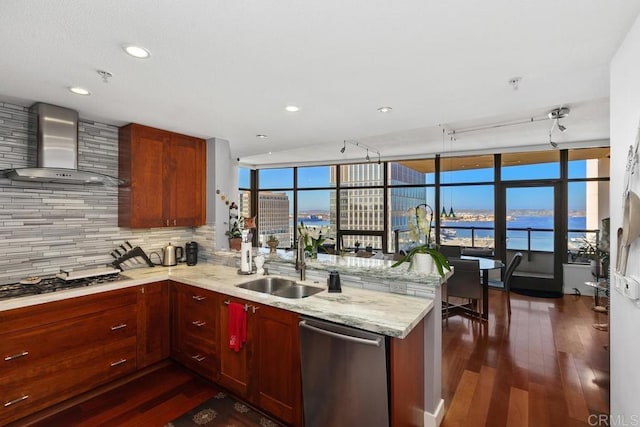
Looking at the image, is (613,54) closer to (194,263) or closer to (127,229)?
(194,263)

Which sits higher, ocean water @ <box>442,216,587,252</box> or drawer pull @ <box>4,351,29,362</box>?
ocean water @ <box>442,216,587,252</box>

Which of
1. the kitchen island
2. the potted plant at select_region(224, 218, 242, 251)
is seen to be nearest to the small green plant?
the potted plant at select_region(224, 218, 242, 251)

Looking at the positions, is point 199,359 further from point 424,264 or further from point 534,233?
point 534,233

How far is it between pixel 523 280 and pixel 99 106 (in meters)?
6.94

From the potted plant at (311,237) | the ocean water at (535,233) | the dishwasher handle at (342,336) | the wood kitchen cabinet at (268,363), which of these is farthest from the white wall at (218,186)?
the ocean water at (535,233)

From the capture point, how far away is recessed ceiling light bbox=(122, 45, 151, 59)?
169 centimetres

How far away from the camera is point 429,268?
225 centimetres

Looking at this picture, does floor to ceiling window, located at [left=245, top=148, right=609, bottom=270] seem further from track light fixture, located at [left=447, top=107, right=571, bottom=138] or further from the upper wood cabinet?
track light fixture, located at [left=447, top=107, right=571, bottom=138]

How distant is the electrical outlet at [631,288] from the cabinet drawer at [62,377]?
3.57m

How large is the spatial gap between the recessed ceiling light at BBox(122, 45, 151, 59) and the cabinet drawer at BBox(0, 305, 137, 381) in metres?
2.08

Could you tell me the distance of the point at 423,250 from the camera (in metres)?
2.29

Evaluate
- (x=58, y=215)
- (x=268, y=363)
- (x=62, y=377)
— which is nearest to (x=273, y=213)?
(x=58, y=215)

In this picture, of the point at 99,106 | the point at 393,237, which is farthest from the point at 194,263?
the point at 393,237

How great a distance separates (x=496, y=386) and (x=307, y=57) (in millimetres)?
3054
